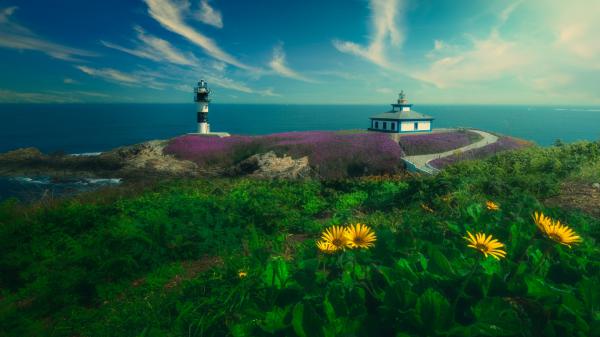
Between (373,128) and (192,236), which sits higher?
(373,128)

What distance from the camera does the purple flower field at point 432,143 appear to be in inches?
1222

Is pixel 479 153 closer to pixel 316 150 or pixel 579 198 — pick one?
pixel 316 150

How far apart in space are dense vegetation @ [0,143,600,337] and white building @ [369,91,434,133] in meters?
28.4

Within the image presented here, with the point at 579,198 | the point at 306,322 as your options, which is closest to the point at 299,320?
the point at 306,322

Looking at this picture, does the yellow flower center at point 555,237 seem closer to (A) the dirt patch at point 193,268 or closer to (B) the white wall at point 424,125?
(A) the dirt patch at point 193,268

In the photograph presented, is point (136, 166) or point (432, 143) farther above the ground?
point (432, 143)

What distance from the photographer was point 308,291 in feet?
6.82

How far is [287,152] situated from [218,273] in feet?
86.9

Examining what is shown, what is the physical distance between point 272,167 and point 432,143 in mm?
15100

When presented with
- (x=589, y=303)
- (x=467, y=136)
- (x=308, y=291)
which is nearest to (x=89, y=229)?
(x=308, y=291)

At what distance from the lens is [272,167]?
1107 inches

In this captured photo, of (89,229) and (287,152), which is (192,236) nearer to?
(89,229)

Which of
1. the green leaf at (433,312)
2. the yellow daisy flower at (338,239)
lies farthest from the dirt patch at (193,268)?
the green leaf at (433,312)

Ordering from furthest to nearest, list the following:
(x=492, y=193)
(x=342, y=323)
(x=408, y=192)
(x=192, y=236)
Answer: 1. (x=408, y=192)
2. (x=492, y=193)
3. (x=192, y=236)
4. (x=342, y=323)
